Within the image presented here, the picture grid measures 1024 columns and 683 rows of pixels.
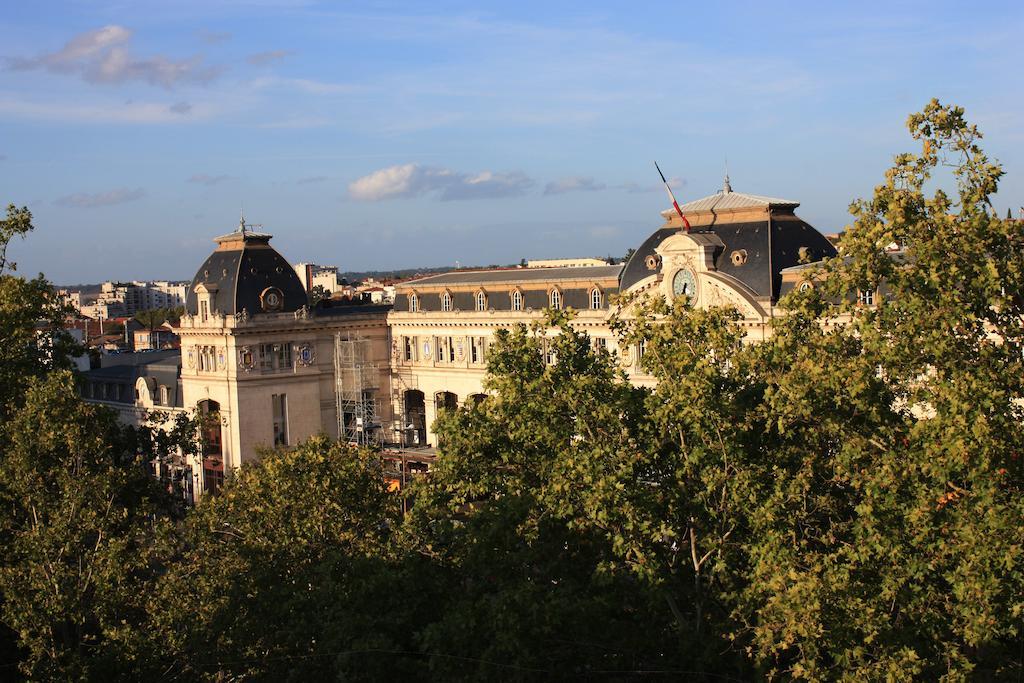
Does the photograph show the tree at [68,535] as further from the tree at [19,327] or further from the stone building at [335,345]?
the stone building at [335,345]

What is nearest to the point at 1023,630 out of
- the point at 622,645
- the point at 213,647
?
the point at 622,645

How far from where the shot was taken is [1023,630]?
98.9 feet

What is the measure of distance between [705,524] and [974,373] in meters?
7.14

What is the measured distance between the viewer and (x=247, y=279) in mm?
84188

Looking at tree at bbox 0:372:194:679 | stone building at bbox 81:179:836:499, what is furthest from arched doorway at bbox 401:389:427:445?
tree at bbox 0:372:194:679

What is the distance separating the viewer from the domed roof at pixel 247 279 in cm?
8394

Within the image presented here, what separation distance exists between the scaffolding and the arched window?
10.9 meters

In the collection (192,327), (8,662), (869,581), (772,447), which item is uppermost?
(192,327)

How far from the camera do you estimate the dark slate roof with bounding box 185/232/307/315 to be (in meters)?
83.9

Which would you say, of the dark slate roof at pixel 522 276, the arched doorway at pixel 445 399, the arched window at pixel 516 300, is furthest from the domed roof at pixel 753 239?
the arched doorway at pixel 445 399

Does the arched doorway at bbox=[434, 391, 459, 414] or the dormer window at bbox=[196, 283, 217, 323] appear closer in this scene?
the dormer window at bbox=[196, 283, 217, 323]

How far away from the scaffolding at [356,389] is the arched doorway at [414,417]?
1796 millimetres

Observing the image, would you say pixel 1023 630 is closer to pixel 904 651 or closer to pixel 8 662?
pixel 904 651

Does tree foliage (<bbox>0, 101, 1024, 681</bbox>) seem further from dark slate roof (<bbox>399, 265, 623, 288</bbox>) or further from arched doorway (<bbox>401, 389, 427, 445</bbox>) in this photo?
arched doorway (<bbox>401, 389, 427, 445</bbox>)
